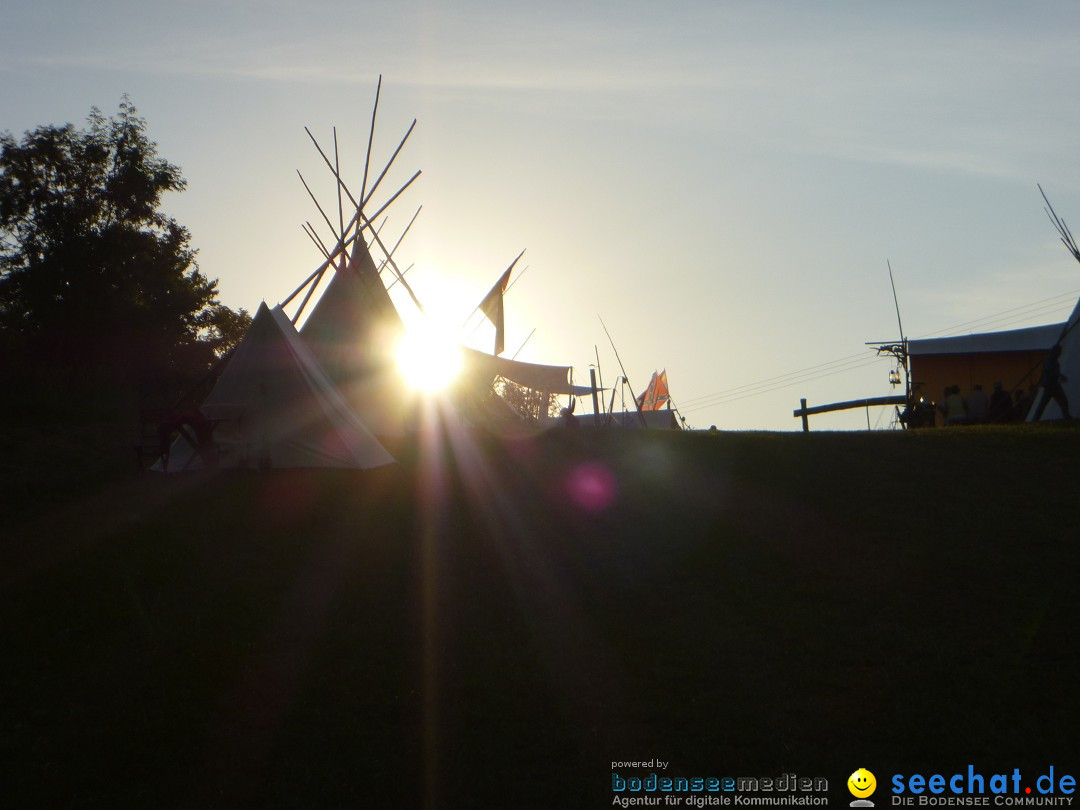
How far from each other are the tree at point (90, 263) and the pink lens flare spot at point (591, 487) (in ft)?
58.0

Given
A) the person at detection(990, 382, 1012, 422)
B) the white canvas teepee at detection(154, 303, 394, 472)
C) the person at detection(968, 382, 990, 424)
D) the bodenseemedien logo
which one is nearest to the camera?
the bodenseemedien logo

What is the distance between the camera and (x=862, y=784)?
5695mm

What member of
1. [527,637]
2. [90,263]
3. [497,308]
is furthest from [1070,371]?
[90,263]

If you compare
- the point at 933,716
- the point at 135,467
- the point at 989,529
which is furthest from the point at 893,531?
the point at 135,467

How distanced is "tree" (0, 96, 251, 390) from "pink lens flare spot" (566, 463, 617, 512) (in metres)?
17.7

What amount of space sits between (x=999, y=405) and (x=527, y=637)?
15.1m

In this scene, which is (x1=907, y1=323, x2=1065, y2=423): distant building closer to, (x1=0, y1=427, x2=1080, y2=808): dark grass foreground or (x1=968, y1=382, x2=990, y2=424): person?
(x1=968, y1=382, x2=990, y2=424): person

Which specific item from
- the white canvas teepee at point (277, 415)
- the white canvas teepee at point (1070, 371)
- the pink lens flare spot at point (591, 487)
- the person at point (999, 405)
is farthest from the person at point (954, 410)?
the white canvas teepee at point (277, 415)

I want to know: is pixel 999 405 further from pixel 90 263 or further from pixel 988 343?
pixel 90 263

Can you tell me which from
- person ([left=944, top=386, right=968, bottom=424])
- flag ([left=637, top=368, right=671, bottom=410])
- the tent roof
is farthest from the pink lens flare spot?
flag ([left=637, top=368, right=671, bottom=410])

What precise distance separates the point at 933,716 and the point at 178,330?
88.9 ft

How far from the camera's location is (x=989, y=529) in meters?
10.3

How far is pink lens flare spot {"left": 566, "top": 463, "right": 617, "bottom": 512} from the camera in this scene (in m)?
12.0

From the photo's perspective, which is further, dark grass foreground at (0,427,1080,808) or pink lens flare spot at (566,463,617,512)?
pink lens flare spot at (566,463,617,512)
